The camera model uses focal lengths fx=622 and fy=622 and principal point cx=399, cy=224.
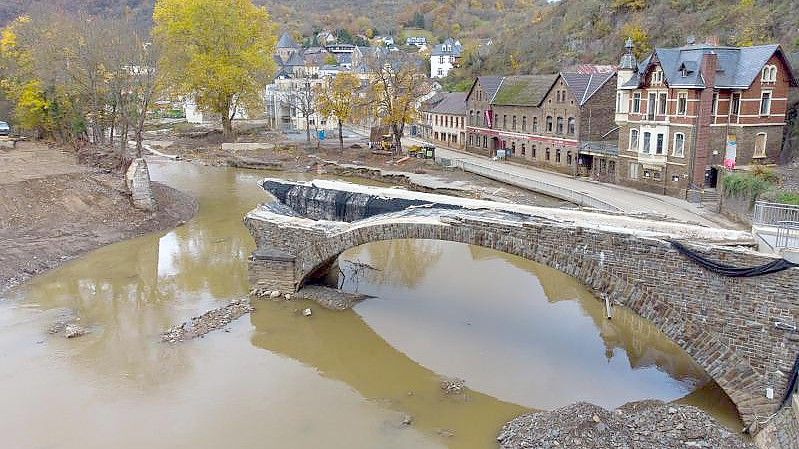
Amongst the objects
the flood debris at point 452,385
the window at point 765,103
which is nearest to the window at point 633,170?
the window at point 765,103

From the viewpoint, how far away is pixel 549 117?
1656 inches

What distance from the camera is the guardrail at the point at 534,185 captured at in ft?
98.9

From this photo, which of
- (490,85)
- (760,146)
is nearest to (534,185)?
(760,146)

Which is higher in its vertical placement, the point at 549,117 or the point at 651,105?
the point at 651,105

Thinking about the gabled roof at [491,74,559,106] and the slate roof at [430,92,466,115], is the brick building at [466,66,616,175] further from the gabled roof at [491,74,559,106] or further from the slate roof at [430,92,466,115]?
the slate roof at [430,92,466,115]

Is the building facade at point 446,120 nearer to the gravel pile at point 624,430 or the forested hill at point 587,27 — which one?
the forested hill at point 587,27

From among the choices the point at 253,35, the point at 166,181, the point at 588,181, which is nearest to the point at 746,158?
the point at 588,181

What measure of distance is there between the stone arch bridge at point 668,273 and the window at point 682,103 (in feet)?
56.3

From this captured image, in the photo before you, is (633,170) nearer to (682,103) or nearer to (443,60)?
(682,103)

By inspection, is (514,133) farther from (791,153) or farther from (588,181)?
(791,153)

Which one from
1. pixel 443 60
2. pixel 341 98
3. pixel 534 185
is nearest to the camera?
pixel 534 185

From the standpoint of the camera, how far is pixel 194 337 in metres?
16.9

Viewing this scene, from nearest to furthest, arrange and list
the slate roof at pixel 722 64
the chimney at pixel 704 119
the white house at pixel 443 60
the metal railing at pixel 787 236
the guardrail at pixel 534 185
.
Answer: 1. the metal railing at pixel 787 236
2. the chimney at pixel 704 119
3. the slate roof at pixel 722 64
4. the guardrail at pixel 534 185
5. the white house at pixel 443 60

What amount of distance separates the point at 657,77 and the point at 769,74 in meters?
4.88
